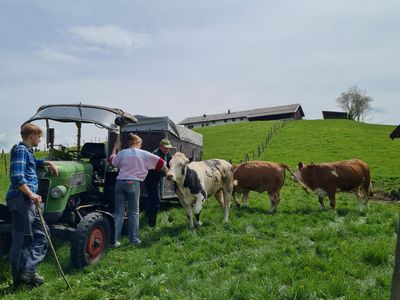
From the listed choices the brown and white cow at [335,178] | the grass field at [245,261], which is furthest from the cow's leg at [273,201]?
the brown and white cow at [335,178]

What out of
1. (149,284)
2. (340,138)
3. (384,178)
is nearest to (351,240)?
(149,284)

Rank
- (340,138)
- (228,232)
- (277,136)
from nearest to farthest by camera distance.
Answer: (228,232) → (340,138) → (277,136)

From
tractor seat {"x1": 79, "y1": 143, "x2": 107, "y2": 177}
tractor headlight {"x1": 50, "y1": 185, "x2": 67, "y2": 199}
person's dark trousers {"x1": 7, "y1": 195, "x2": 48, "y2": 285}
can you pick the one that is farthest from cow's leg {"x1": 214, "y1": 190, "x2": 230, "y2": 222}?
person's dark trousers {"x1": 7, "y1": 195, "x2": 48, "y2": 285}

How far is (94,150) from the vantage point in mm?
7898

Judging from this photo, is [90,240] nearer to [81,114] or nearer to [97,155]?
[97,155]

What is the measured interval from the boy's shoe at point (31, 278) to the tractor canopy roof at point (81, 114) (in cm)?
295

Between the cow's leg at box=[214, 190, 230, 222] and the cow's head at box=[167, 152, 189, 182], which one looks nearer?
the cow's head at box=[167, 152, 189, 182]

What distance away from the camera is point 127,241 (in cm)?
787

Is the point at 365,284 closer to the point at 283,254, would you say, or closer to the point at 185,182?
the point at 283,254

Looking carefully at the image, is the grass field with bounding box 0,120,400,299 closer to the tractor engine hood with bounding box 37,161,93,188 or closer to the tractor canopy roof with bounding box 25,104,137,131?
the tractor engine hood with bounding box 37,161,93,188

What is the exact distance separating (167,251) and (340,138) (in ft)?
125

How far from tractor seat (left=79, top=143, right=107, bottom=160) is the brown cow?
4.86m

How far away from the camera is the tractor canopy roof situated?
24.7 feet

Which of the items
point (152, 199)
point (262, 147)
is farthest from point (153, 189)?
point (262, 147)
